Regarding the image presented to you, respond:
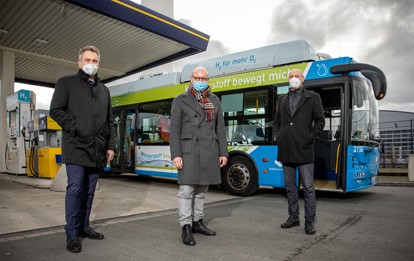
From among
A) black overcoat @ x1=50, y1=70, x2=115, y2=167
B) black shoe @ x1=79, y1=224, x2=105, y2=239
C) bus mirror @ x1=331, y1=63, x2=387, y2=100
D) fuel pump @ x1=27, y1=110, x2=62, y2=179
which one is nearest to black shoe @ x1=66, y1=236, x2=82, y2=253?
black shoe @ x1=79, y1=224, x2=105, y2=239

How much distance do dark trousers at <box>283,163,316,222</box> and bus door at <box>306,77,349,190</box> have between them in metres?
2.09

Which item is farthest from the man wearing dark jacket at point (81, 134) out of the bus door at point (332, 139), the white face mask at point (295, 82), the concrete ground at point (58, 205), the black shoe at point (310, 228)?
the bus door at point (332, 139)

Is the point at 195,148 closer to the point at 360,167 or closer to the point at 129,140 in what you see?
the point at 360,167

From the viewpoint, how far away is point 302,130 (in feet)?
13.5

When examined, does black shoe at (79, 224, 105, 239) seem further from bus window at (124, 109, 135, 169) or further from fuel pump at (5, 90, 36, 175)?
fuel pump at (5, 90, 36, 175)

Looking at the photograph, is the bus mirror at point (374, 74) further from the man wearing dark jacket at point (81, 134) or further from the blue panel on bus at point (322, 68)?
the man wearing dark jacket at point (81, 134)

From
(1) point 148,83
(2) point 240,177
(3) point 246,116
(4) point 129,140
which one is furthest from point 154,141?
(3) point 246,116

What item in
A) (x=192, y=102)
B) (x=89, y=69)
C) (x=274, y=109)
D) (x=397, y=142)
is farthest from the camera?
(x=397, y=142)

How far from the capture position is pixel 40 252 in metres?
3.24

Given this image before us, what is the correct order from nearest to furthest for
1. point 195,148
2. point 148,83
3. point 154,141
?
point 195,148, point 154,141, point 148,83

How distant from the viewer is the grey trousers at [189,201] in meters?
3.66

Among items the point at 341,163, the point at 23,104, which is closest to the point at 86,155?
the point at 341,163

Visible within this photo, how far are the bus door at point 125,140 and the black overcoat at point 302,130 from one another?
21.6 ft

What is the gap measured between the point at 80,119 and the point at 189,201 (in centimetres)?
149
